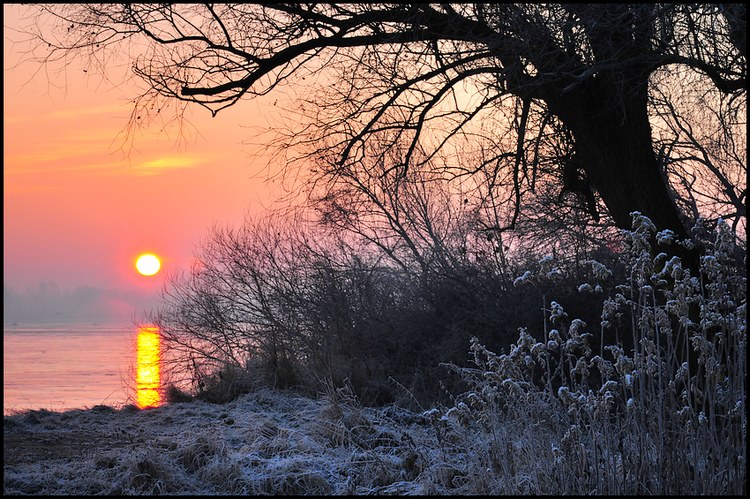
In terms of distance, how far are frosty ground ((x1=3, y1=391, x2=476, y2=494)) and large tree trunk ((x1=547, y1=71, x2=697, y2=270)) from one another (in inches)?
121

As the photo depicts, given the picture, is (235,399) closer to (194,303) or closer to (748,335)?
(194,303)

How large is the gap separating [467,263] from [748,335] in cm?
863

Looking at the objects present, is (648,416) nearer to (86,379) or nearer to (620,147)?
(620,147)

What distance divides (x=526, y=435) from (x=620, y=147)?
14.2ft

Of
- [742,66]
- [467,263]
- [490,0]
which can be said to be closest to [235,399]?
[467,263]

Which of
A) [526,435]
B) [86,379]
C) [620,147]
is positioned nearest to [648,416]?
[526,435]

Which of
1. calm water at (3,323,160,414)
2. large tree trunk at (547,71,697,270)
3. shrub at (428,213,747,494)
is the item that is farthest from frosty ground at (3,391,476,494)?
large tree trunk at (547,71,697,270)

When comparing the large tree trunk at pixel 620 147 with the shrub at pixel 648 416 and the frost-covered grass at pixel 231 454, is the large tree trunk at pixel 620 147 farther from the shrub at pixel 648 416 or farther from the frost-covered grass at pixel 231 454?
the shrub at pixel 648 416

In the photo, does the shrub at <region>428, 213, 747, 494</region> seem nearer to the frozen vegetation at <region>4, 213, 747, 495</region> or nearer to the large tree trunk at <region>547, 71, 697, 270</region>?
the frozen vegetation at <region>4, 213, 747, 495</region>

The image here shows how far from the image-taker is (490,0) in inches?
304

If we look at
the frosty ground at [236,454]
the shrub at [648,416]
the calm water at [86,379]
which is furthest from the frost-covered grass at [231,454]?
the calm water at [86,379]

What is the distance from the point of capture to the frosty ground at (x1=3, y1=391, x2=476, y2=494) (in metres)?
6.33

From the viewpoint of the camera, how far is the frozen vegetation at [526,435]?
5.05m

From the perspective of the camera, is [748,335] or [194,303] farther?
[194,303]
